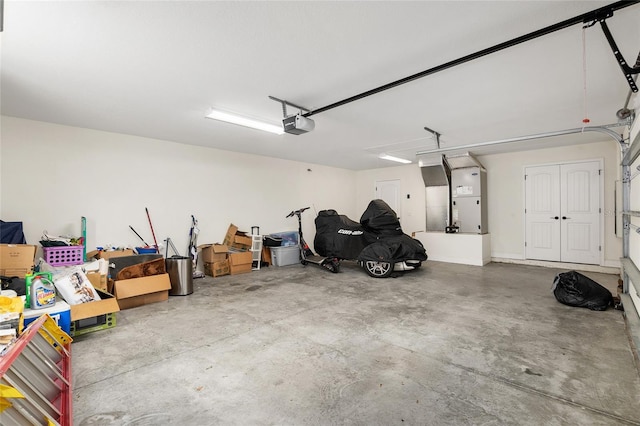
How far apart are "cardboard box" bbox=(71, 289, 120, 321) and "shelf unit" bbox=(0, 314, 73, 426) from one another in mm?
477

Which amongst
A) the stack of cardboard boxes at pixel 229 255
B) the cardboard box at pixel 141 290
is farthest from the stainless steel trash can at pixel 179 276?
the stack of cardboard boxes at pixel 229 255

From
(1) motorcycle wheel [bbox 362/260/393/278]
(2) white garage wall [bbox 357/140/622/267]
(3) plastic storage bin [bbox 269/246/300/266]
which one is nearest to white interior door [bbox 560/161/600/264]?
(2) white garage wall [bbox 357/140/622/267]

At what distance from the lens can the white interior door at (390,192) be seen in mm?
8742

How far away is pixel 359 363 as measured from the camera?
2.42 meters

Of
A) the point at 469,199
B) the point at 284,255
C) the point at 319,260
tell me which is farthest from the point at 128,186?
the point at 469,199

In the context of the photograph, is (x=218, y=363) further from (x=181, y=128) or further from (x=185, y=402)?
(x=181, y=128)

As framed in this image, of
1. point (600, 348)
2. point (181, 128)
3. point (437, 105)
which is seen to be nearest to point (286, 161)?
point (181, 128)

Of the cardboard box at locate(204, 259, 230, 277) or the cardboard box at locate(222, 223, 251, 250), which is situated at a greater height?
the cardboard box at locate(222, 223, 251, 250)

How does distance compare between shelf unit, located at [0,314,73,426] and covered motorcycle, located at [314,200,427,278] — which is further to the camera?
covered motorcycle, located at [314,200,427,278]

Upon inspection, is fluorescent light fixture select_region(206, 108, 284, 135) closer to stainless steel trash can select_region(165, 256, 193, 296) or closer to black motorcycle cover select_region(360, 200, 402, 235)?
stainless steel trash can select_region(165, 256, 193, 296)

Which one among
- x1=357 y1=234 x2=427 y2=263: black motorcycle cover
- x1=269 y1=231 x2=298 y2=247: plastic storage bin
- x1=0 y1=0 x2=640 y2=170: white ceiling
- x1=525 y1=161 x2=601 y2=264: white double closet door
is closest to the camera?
x1=0 y1=0 x2=640 y2=170: white ceiling

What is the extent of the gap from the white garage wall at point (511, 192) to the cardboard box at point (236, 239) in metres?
4.70

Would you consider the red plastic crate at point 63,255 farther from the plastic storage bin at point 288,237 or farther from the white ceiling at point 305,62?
the plastic storage bin at point 288,237

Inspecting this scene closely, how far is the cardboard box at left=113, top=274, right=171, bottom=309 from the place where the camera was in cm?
378
